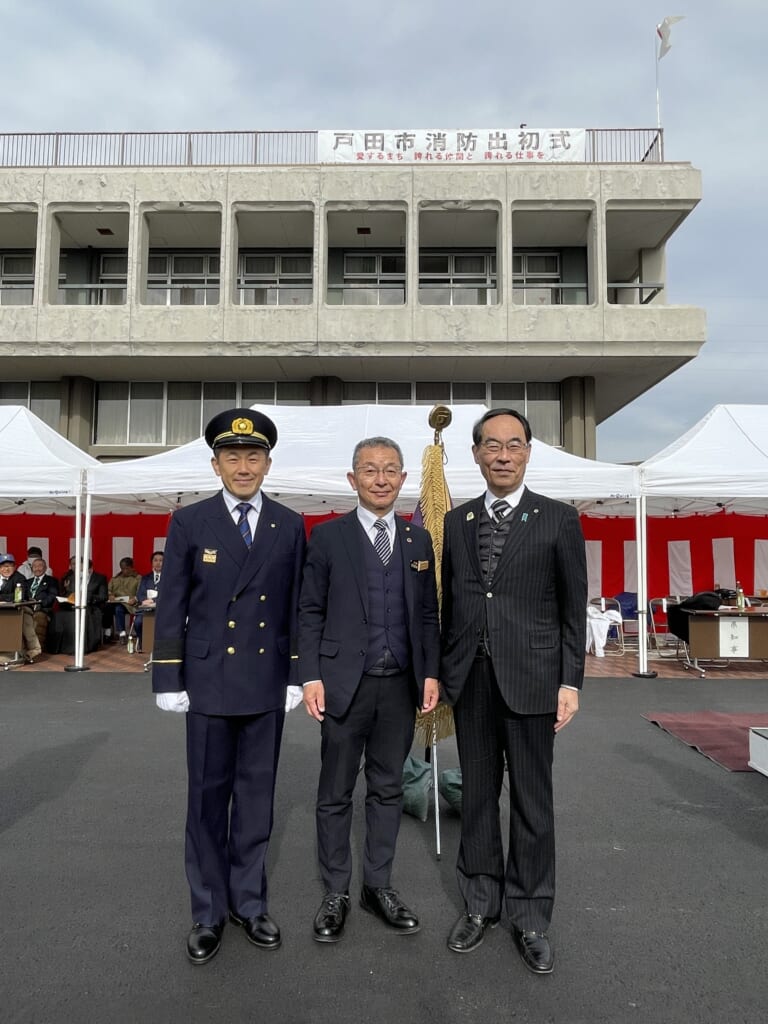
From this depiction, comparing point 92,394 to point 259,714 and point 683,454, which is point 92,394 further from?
point 259,714

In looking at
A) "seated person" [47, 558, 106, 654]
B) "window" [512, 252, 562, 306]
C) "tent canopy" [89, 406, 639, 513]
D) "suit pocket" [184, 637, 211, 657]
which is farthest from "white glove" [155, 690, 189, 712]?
"window" [512, 252, 562, 306]

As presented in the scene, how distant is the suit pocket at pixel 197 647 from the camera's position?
272 centimetres

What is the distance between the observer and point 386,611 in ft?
9.53

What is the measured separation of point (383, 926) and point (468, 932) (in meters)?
0.37

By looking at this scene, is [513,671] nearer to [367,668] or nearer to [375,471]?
[367,668]

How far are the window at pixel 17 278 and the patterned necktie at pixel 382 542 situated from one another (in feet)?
66.5

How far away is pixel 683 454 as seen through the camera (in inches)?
400

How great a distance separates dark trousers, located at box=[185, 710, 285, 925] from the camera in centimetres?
273

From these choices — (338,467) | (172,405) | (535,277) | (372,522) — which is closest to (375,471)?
(372,522)

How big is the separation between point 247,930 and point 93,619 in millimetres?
10217

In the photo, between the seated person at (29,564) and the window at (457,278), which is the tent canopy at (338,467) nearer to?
the seated person at (29,564)

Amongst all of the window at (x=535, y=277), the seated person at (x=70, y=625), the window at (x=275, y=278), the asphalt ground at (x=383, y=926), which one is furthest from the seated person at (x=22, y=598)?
the window at (x=535, y=277)

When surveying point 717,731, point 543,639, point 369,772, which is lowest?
point 717,731

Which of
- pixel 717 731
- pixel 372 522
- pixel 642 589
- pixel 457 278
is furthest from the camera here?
pixel 457 278
